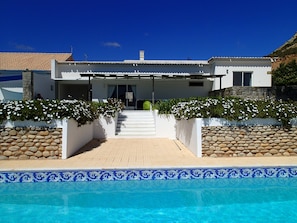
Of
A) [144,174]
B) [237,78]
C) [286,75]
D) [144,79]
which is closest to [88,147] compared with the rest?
[144,174]

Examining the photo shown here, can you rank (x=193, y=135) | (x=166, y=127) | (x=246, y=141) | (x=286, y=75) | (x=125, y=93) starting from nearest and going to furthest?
(x=246, y=141), (x=193, y=135), (x=166, y=127), (x=286, y=75), (x=125, y=93)

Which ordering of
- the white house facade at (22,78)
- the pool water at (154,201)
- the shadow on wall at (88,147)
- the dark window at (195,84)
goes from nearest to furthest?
1. the pool water at (154,201)
2. the shadow on wall at (88,147)
3. the white house facade at (22,78)
4. the dark window at (195,84)

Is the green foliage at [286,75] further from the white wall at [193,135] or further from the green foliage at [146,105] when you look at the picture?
the white wall at [193,135]

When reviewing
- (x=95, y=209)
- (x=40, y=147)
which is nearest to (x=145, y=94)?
(x=40, y=147)

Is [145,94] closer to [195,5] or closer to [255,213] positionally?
[195,5]

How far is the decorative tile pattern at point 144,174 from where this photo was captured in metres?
8.30

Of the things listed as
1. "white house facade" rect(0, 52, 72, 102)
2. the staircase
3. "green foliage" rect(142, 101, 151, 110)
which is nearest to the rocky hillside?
"green foliage" rect(142, 101, 151, 110)

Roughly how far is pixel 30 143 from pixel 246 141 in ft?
30.1

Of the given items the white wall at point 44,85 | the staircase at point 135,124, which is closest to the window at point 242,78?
the staircase at point 135,124

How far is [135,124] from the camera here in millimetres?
18719

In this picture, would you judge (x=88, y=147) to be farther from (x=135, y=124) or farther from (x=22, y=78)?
(x=22, y=78)

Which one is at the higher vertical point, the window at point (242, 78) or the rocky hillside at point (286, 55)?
the rocky hillside at point (286, 55)

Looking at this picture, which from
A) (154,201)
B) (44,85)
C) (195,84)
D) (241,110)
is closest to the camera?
(154,201)

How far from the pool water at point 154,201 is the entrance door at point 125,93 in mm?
18692
